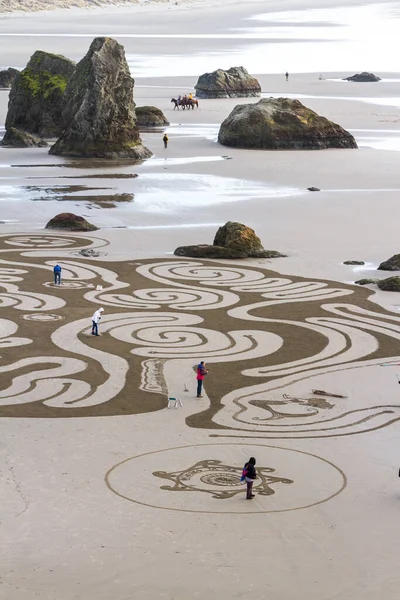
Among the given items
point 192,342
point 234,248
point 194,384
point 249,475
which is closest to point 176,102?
point 234,248

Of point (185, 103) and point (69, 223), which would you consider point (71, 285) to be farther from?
point (185, 103)

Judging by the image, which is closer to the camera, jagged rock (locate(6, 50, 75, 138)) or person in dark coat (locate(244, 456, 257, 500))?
person in dark coat (locate(244, 456, 257, 500))

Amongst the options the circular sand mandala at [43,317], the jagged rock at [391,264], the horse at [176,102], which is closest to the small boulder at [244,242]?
the jagged rock at [391,264]

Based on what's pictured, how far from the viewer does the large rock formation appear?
39.4 metres

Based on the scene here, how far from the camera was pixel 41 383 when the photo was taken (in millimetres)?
25203

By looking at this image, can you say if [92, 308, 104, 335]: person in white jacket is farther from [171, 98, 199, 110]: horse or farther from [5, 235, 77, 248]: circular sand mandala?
[171, 98, 199, 110]: horse

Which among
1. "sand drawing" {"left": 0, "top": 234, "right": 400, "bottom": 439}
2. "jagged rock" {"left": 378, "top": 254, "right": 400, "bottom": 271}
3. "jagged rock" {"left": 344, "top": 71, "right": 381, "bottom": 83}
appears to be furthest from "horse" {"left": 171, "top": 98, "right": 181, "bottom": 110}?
"jagged rock" {"left": 378, "top": 254, "right": 400, "bottom": 271}

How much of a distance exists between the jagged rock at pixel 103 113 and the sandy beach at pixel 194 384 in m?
2.29

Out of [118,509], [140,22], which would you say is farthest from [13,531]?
[140,22]

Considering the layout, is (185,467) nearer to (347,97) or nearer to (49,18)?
(347,97)

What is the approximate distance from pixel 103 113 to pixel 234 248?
1007 inches

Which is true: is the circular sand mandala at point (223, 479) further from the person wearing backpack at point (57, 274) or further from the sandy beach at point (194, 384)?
the person wearing backpack at point (57, 274)

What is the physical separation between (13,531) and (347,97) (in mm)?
78687

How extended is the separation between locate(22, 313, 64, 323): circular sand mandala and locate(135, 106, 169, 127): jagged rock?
4654cm
